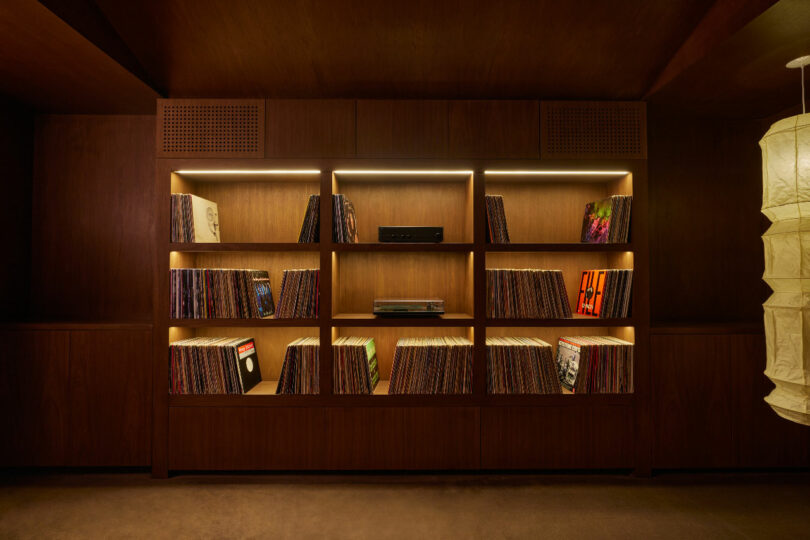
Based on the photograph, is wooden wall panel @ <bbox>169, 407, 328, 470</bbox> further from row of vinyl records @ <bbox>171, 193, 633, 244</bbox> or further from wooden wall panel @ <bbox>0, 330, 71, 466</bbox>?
row of vinyl records @ <bbox>171, 193, 633, 244</bbox>

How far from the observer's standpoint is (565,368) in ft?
7.93

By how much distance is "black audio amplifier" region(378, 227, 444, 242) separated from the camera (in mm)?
2307

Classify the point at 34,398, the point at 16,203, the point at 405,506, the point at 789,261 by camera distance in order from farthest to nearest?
the point at 16,203
the point at 34,398
the point at 405,506
the point at 789,261

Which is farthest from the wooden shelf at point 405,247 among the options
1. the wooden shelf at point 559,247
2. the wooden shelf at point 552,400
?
the wooden shelf at point 552,400

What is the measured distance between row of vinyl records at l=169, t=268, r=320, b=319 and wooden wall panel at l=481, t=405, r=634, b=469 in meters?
1.20

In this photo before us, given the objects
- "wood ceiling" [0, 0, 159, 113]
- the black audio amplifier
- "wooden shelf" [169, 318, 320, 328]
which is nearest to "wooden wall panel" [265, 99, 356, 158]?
the black audio amplifier

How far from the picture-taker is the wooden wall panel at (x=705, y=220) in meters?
2.68

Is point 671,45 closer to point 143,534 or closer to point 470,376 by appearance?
point 470,376

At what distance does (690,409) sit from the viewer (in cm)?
233

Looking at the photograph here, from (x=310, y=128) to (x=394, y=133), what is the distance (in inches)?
18.7

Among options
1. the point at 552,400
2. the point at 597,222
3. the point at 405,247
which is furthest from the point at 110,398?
the point at 597,222

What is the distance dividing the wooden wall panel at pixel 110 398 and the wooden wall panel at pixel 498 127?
211 cm

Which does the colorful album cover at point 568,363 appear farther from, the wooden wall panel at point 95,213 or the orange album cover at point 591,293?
the wooden wall panel at point 95,213

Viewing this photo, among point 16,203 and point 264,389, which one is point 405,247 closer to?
point 264,389
